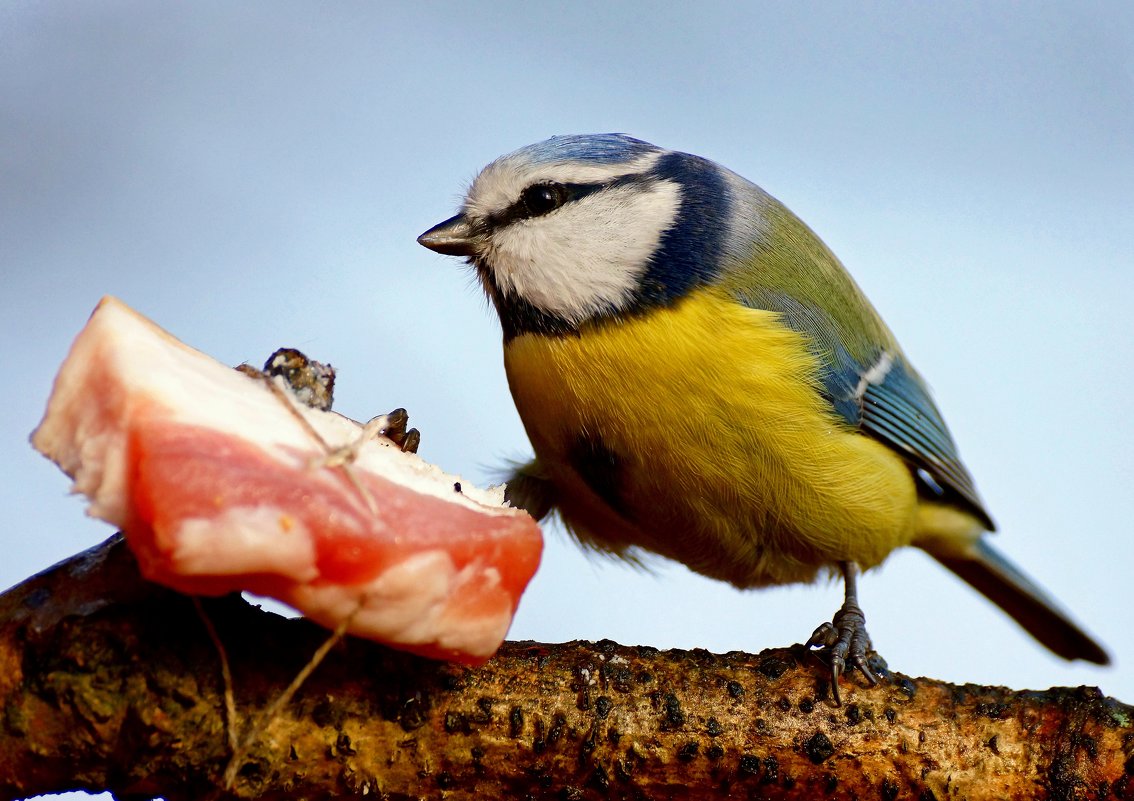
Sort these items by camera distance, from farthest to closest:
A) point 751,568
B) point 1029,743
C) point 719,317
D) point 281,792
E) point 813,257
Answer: point 813,257 < point 751,568 < point 719,317 < point 1029,743 < point 281,792

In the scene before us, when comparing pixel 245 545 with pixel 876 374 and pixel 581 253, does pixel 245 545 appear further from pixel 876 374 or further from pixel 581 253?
pixel 876 374

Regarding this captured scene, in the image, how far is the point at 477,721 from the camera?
1.03m

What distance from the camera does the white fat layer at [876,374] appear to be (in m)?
1.66

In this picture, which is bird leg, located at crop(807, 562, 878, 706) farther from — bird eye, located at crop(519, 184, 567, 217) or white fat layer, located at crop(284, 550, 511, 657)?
bird eye, located at crop(519, 184, 567, 217)

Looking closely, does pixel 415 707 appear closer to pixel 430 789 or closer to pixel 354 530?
pixel 430 789

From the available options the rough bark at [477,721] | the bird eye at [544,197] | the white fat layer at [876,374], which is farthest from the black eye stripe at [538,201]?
the rough bark at [477,721]

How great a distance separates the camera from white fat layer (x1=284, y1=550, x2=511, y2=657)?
772 mm

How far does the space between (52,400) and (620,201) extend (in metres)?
0.91

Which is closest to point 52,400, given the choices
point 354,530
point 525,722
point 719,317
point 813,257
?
point 354,530

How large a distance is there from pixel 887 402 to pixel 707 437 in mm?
450

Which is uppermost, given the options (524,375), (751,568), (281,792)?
(524,375)

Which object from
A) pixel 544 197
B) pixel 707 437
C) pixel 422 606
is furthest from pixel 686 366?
pixel 422 606

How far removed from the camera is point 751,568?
1630mm

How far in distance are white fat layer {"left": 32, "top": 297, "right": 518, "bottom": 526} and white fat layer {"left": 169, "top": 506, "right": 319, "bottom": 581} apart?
0.20ft
